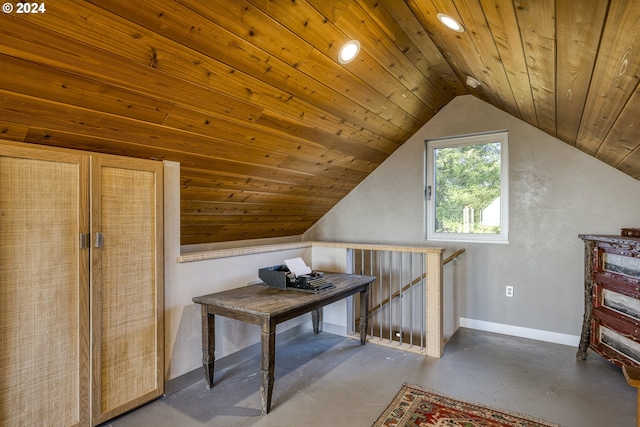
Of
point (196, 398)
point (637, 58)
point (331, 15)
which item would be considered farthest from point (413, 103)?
point (196, 398)

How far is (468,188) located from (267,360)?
2707 millimetres

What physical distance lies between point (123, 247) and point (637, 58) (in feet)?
8.00

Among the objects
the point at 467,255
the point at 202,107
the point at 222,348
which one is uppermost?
the point at 202,107

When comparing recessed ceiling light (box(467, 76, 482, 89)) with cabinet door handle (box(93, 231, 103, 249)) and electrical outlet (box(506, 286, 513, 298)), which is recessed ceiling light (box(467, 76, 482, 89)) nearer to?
electrical outlet (box(506, 286, 513, 298))

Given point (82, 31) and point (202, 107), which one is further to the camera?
point (202, 107)

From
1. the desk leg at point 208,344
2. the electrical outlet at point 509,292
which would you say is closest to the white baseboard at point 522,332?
the electrical outlet at point 509,292

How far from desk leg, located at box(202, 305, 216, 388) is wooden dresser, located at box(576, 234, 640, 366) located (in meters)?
2.77

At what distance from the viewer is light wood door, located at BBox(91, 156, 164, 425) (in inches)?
75.2

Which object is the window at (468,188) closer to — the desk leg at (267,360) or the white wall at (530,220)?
the white wall at (530,220)

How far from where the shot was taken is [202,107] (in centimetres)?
190

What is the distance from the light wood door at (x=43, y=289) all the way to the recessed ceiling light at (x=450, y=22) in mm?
1964

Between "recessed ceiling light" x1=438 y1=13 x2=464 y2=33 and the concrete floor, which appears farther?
the concrete floor

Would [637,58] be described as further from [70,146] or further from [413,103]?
[70,146]

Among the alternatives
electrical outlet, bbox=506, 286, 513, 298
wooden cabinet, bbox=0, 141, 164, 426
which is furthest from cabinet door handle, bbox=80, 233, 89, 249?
electrical outlet, bbox=506, 286, 513, 298
